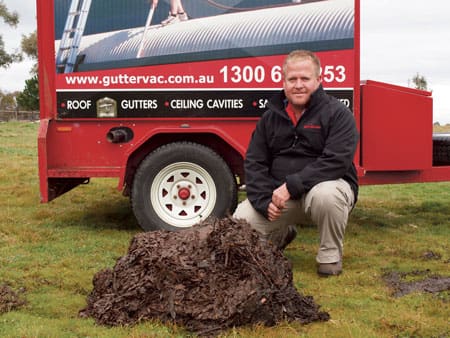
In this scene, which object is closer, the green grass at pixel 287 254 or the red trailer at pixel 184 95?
the green grass at pixel 287 254

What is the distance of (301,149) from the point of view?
4480 millimetres

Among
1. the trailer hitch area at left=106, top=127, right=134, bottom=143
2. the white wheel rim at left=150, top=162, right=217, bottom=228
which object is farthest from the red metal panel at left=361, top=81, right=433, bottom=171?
the trailer hitch area at left=106, top=127, right=134, bottom=143

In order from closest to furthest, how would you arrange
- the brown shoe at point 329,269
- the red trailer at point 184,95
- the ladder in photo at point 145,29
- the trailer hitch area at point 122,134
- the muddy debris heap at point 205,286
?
the muddy debris heap at point 205,286
the brown shoe at point 329,269
the red trailer at point 184,95
the ladder in photo at point 145,29
the trailer hitch area at point 122,134

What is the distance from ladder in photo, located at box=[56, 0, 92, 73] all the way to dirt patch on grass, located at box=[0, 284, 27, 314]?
2.66 m

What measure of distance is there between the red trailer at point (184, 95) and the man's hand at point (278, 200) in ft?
4.98

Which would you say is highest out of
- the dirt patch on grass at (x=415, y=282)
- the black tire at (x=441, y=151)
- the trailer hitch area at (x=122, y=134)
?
the trailer hitch area at (x=122, y=134)

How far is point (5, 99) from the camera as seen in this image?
214 ft

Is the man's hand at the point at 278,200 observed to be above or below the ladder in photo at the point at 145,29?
below

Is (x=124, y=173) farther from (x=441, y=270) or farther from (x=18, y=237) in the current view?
(x=441, y=270)

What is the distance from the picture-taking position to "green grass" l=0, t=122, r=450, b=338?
11.4 feet

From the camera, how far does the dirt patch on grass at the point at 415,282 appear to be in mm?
4245

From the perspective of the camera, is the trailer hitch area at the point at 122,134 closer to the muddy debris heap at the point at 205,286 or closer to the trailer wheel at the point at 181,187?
the trailer wheel at the point at 181,187

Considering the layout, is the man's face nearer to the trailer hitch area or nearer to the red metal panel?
the red metal panel

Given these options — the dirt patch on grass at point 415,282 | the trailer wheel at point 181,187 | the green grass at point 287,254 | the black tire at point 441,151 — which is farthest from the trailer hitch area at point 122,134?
the black tire at point 441,151
